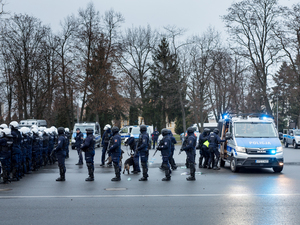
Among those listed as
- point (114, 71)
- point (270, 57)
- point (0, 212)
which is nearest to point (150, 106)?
point (114, 71)

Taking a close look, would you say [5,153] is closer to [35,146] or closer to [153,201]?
[35,146]

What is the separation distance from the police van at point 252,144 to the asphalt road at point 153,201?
3.20 ft

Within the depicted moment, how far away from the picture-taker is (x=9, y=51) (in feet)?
134

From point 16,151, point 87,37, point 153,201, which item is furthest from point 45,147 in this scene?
point 87,37

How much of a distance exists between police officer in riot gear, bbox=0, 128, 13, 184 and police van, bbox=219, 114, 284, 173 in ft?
25.3

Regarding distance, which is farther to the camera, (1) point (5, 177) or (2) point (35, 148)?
(2) point (35, 148)

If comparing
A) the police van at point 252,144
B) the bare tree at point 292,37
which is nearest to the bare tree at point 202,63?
the bare tree at point 292,37

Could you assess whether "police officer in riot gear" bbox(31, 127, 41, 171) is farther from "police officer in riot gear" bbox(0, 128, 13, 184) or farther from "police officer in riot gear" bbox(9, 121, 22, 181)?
"police officer in riot gear" bbox(0, 128, 13, 184)

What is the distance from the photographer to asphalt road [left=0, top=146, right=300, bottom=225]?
7.02 meters

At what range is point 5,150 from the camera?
1173cm

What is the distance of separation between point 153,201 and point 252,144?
6769 mm

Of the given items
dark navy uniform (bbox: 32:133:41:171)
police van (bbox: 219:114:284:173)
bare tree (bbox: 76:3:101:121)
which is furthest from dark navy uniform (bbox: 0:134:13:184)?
bare tree (bbox: 76:3:101:121)

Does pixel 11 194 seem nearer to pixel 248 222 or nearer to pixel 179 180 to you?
pixel 179 180

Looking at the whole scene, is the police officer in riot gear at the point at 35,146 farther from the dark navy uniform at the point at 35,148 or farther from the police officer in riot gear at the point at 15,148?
the police officer in riot gear at the point at 15,148
